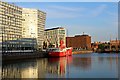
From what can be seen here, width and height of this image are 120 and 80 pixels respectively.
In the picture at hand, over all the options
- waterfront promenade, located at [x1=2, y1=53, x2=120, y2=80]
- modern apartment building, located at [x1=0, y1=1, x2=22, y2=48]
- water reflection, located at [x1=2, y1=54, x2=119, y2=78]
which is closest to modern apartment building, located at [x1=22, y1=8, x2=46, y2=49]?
modern apartment building, located at [x1=0, y1=1, x2=22, y2=48]

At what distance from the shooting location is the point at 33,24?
151500 millimetres

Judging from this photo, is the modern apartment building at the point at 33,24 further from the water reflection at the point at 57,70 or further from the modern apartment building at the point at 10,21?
the water reflection at the point at 57,70

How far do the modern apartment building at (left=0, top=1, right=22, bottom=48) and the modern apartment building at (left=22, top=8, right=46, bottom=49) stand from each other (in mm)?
8617

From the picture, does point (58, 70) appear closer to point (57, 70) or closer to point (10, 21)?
point (57, 70)

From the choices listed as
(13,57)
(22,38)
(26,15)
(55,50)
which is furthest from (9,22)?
(13,57)

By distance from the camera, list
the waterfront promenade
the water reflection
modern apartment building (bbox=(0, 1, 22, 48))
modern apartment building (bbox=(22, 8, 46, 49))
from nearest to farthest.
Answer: the waterfront promenade
the water reflection
modern apartment building (bbox=(0, 1, 22, 48))
modern apartment building (bbox=(22, 8, 46, 49))

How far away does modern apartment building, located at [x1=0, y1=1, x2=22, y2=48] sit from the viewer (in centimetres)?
11631

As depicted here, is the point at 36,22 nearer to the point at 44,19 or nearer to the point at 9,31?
the point at 44,19

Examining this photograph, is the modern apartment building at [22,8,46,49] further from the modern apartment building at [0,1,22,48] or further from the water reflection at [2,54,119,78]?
the water reflection at [2,54,119,78]

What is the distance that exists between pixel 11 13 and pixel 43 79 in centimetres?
10319

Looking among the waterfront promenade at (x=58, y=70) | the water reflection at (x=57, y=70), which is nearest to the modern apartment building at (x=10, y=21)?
the waterfront promenade at (x=58, y=70)

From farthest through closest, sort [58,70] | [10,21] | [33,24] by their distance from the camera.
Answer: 1. [33,24]
2. [10,21]
3. [58,70]

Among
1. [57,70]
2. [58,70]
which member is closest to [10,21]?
[57,70]

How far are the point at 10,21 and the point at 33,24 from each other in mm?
27893
